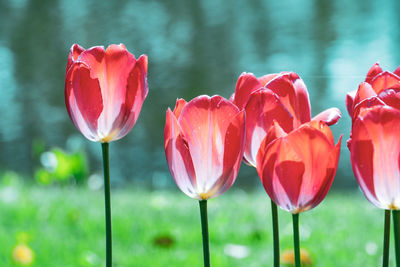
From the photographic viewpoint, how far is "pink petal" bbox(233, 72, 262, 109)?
0.66 meters

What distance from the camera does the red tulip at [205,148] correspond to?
1.89 ft

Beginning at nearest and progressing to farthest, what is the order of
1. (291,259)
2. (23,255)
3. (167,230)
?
(291,259) < (23,255) < (167,230)

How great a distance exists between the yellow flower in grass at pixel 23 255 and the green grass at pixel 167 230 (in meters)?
0.02

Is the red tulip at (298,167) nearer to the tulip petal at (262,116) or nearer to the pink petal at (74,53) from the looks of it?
the tulip petal at (262,116)

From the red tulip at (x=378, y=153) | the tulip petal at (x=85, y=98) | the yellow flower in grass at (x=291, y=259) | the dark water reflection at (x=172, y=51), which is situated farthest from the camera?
the dark water reflection at (x=172, y=51)

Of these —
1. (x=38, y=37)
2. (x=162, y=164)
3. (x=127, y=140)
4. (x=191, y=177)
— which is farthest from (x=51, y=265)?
(x=38, y=37)

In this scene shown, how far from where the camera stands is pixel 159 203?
2.29 meters

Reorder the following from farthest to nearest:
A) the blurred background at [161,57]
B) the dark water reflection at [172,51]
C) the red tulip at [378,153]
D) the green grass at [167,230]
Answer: the dark water reflection at [172,51] < the blurred background at [161,57] < the green grass at [167,230] < the red tulip at [378,153]

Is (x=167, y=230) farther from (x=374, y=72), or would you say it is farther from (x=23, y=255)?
(x=374, y=72)

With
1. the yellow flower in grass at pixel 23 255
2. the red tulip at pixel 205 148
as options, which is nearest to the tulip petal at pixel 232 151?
the red tulip at pixel 205 148

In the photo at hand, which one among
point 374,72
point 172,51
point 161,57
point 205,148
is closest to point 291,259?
point 374,72

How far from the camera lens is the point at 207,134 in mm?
580

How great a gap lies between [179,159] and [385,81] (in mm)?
229

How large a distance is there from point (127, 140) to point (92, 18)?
6.29 meters
